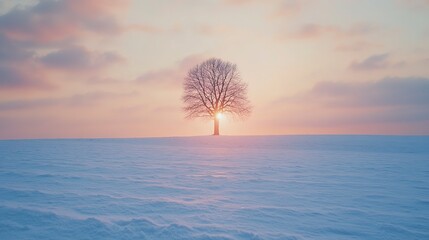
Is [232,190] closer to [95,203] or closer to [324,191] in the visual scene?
[324,191]

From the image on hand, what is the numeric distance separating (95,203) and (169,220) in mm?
1676

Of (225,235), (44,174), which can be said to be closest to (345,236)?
(225,235)

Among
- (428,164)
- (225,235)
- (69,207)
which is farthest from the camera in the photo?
(428,164)

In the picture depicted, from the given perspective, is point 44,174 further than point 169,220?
Yes

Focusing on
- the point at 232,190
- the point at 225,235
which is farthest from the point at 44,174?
the point at 225,235

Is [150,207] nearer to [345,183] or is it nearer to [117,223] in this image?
[117,223]

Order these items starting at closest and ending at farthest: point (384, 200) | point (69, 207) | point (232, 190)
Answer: point (69, 207) < point (384, 200) < point (232, 190)

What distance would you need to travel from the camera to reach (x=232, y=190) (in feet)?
22.3

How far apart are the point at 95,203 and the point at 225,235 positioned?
268 centimetres

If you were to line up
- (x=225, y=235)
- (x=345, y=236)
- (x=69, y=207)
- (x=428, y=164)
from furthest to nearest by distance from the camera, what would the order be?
1. (x=428, y=164)
2. (x=69, y=207)
3. (x=345, y=236)
4. (x=225, y=235)

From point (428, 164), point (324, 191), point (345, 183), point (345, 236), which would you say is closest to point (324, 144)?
point (428, 164)

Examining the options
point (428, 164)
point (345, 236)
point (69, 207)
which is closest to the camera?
point (345, 236)

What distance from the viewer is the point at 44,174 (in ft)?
26.1

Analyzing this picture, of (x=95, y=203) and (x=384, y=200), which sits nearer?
(x=95, y=203)
